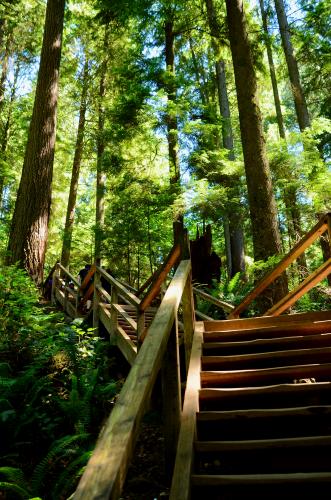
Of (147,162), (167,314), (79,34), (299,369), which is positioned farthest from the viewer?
(79,34)

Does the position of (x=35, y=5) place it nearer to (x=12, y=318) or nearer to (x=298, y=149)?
(x=298, y=149)

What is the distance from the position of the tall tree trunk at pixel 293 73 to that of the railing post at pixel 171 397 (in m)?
12.4

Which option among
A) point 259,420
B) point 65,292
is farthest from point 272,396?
point 65,292

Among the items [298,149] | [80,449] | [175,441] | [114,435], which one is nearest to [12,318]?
[80,449]

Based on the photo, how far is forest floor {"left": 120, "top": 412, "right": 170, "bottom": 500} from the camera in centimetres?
368

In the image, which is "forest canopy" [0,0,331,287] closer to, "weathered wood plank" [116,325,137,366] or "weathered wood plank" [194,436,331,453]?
"weathered wood plank" [116,325,137,366]

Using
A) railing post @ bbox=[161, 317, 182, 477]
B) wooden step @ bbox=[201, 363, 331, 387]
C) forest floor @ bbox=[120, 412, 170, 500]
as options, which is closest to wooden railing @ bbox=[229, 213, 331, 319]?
wooden step @ bbox=[201, 363, 331, 387]

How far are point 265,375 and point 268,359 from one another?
329mm

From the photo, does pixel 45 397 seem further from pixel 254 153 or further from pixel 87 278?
pixel 254 153

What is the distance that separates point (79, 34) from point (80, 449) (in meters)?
18.8

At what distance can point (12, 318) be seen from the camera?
20.1ft

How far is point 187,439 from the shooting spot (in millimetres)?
2691

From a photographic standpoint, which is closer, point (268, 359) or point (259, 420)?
point (259, 420)

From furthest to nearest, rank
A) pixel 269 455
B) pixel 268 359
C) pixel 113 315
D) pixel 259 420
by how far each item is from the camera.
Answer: pixel 113 315, pixel 268 359, pixel 259 420, pixel 269 455
